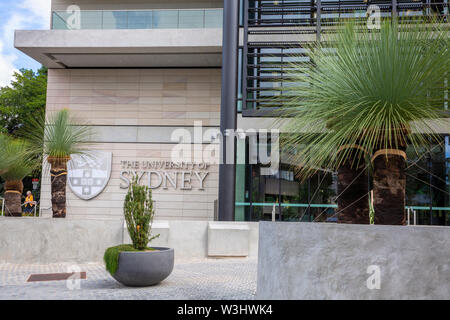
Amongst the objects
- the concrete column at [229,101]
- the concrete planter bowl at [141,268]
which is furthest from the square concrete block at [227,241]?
the concrete column at [229,101]

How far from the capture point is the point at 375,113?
4.30 meters

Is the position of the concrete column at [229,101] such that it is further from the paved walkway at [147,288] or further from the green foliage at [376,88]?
the green foliage at [376,88]

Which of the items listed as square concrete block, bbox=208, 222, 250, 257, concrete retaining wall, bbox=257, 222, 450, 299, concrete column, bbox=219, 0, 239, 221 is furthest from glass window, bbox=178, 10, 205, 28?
concrete retaining wall, bbox=257, 222, 450, 299

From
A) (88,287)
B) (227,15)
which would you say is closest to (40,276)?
(88,287)

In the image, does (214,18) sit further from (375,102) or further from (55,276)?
(375,102)

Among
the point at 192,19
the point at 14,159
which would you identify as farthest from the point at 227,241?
the point at 192,19

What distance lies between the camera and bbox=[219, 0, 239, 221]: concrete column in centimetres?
1500

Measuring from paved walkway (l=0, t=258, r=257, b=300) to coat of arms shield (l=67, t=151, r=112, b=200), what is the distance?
10.9m

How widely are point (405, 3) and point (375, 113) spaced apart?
1213cm

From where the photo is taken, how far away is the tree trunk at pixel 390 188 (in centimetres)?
447

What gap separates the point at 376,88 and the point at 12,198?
10191 mm

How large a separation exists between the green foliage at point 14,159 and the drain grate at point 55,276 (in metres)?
3.65

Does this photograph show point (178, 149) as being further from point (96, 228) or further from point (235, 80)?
point (96, 228)
